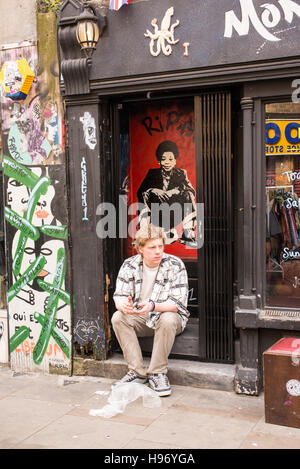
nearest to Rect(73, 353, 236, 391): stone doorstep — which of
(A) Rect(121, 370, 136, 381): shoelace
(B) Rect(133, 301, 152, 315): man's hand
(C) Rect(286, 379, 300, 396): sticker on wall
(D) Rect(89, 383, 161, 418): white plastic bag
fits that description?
(A) Rect(121, 370, 136, 381): shoelace

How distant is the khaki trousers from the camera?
4.76 metres

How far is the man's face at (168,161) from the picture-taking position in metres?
5.71

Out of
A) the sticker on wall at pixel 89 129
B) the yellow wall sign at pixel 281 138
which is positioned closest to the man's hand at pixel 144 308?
the sticker on wall at pixel 89 129

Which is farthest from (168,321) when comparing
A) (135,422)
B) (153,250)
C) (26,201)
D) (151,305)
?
(26,201)

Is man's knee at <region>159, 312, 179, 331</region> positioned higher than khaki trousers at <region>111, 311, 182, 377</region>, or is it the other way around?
man's knee at <region>159, 312, 179, 331</region>

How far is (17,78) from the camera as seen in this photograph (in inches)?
212

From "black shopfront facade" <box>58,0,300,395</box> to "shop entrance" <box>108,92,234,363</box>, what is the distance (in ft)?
0.04

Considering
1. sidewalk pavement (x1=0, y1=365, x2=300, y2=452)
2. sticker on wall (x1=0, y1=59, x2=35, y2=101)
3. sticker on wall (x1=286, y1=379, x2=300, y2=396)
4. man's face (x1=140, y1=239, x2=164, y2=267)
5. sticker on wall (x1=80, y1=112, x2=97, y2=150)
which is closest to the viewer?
sidewalk pavement (x1=0, y1=365, x2=300, y2=452)

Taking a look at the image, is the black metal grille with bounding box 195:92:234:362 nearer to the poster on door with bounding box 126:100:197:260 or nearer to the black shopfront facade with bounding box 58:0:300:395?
the black shopfront facade with bounding box 58:0:300:395

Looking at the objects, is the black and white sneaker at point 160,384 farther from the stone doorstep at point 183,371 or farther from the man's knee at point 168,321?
the man's knee at point 168,321

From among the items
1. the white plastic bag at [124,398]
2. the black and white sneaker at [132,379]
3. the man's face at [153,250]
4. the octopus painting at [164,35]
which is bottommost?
the white plastic bag at [124,398]

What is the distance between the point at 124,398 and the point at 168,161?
2.47m

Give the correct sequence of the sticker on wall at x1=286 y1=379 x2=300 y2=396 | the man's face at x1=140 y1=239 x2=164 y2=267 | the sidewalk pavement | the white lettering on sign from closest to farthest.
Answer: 1. the sidewalk pavement
2. the sticker on wall at x1=286 y1=379 x2=300 y2=396
3. the white lettering on sign
4. the man's face at x1=140 y1=239 x2=164 y2=267

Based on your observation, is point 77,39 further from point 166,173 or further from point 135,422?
point 135,422
